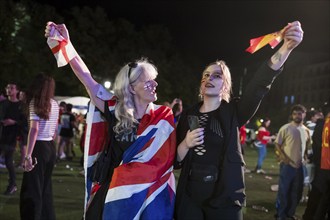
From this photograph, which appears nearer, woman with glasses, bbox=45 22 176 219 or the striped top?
woman with glasses, bbox=45 22 176 219

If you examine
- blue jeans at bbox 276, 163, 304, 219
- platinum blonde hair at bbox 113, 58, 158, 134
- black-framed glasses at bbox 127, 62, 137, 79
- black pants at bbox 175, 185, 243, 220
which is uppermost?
black-framed glasses at bbox 127, 62, 137, 79

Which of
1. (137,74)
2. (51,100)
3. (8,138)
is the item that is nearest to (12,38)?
(8,138)

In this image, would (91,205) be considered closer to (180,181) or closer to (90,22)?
(180,181)

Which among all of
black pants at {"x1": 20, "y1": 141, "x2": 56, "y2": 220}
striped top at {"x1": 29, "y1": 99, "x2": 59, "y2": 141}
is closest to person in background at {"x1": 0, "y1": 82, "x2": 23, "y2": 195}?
striped top at {"x1": 29, "y1": 99, "x2": 59, "y2": 141}

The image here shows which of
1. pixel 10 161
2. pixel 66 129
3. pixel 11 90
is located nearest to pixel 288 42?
pixel 11 90

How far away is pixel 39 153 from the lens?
5.00 metres

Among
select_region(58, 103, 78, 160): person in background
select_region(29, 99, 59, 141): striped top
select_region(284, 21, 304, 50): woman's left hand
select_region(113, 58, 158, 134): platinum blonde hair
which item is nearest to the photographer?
select_region(284, 21, 304, 50): woman's left hand

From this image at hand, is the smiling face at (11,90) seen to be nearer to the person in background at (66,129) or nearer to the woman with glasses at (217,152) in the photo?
the person in background at (66,129)

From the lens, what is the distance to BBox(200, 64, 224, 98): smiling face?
317cm

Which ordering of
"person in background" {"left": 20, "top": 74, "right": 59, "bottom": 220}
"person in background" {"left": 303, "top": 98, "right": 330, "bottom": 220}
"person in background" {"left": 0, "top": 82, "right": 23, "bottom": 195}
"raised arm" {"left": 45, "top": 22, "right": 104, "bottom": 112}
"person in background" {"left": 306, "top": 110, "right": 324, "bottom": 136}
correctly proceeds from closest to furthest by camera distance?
"raised arm" {"left": 45, "top": 22, "right": 104, "bottom": 112} < "person in background" {"left": 20, "top": 74, "right": 59, "bottom": 220} < "person in background" {"left": 303, "top": 98, "right": 330, "bottom": 220} < "person in background" {"left": 0, "top": 82, "right": 23, "bottom": 195} < "person in background" {"left": 306, "top": 110, "right": 324, "bottom": 136}

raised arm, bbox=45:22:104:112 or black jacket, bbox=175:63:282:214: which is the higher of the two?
raised arm, bbox=45:22:104:112

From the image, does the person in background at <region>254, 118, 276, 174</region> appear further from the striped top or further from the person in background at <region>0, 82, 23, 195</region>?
the striped top

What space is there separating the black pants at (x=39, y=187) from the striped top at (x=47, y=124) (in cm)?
8

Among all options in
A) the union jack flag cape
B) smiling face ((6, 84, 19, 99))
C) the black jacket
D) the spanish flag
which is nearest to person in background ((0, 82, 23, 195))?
smiling face ((6, 84, 19, 99))
